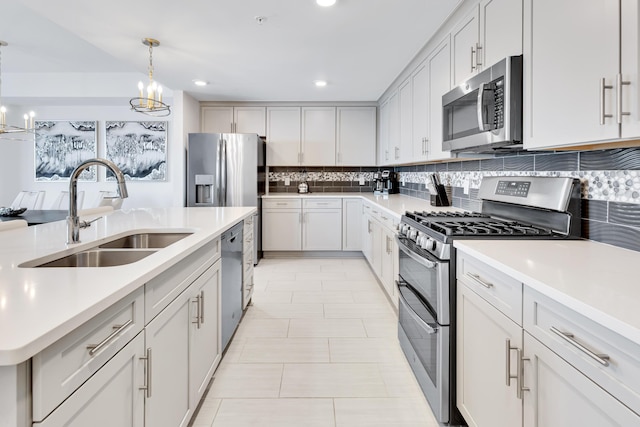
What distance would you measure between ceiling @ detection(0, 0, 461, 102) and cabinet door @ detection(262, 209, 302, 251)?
162 cm

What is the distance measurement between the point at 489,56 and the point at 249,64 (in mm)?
2480

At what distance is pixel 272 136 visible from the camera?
5539 mm

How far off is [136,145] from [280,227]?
8.97ft

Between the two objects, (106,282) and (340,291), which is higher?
(106,282)

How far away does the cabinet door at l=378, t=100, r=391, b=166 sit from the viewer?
482 centimetres

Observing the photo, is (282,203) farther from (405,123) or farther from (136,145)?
(136,145)

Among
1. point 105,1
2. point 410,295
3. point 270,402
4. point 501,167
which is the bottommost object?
point 270,402

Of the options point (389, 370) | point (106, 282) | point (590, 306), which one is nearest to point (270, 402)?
point (389, 370)

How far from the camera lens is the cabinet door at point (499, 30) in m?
1.77

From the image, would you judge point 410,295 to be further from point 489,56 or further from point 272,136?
point 272,136

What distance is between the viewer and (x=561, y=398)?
0.99 m

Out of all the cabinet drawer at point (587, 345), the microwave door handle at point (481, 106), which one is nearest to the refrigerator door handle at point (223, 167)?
the microwave door handle at point (481, 106)

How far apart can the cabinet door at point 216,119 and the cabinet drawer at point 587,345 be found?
5.02 meters

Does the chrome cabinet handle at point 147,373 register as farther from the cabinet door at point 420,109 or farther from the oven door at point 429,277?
the cabinet door at point 420,109
